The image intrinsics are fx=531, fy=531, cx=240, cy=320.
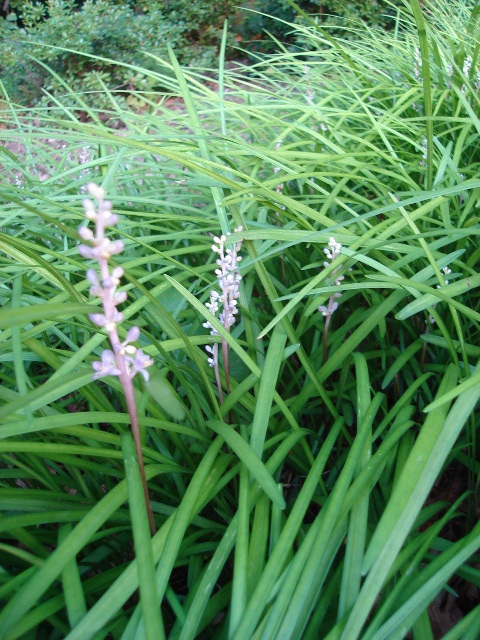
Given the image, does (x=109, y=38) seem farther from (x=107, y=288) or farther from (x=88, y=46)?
(x=107, y=288)

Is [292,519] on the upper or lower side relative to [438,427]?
lower

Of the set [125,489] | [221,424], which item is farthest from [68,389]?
[221,424]

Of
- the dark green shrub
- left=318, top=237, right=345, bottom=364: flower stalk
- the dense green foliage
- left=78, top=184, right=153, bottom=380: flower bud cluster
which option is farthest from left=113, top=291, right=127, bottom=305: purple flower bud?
the dark green shrub

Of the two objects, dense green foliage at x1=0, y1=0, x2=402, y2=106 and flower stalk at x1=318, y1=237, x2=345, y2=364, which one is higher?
dense green foliage at x1=0, y1=0, x2=402, y2=106

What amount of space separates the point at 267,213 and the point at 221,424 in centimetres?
99

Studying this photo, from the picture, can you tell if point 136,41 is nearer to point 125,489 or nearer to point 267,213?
point 267,213

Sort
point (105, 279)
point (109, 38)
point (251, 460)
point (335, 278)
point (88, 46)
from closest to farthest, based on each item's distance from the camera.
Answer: point (105, 279), point (251, 460), point (335, 278), point (88, 46), point (109, 38)

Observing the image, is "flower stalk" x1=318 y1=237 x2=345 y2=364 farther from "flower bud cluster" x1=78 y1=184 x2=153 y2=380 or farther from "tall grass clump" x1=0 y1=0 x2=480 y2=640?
"flower bud cluster" x1=78 y1=184 x2=153 y2=380

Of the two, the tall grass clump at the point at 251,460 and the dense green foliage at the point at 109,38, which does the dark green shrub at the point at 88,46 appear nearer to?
the dense green foliage at the point at 109,38

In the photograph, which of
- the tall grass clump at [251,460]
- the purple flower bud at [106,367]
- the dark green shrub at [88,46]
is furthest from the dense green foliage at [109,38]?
the purple flower bud at [106,367]

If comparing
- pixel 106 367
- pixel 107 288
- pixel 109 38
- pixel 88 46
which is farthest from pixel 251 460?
pixel 109 38

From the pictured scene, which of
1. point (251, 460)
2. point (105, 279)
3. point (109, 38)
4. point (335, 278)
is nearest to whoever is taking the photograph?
point (105, 279)

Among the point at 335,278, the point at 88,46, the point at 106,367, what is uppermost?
the point at 88,46

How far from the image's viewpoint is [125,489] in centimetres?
96
